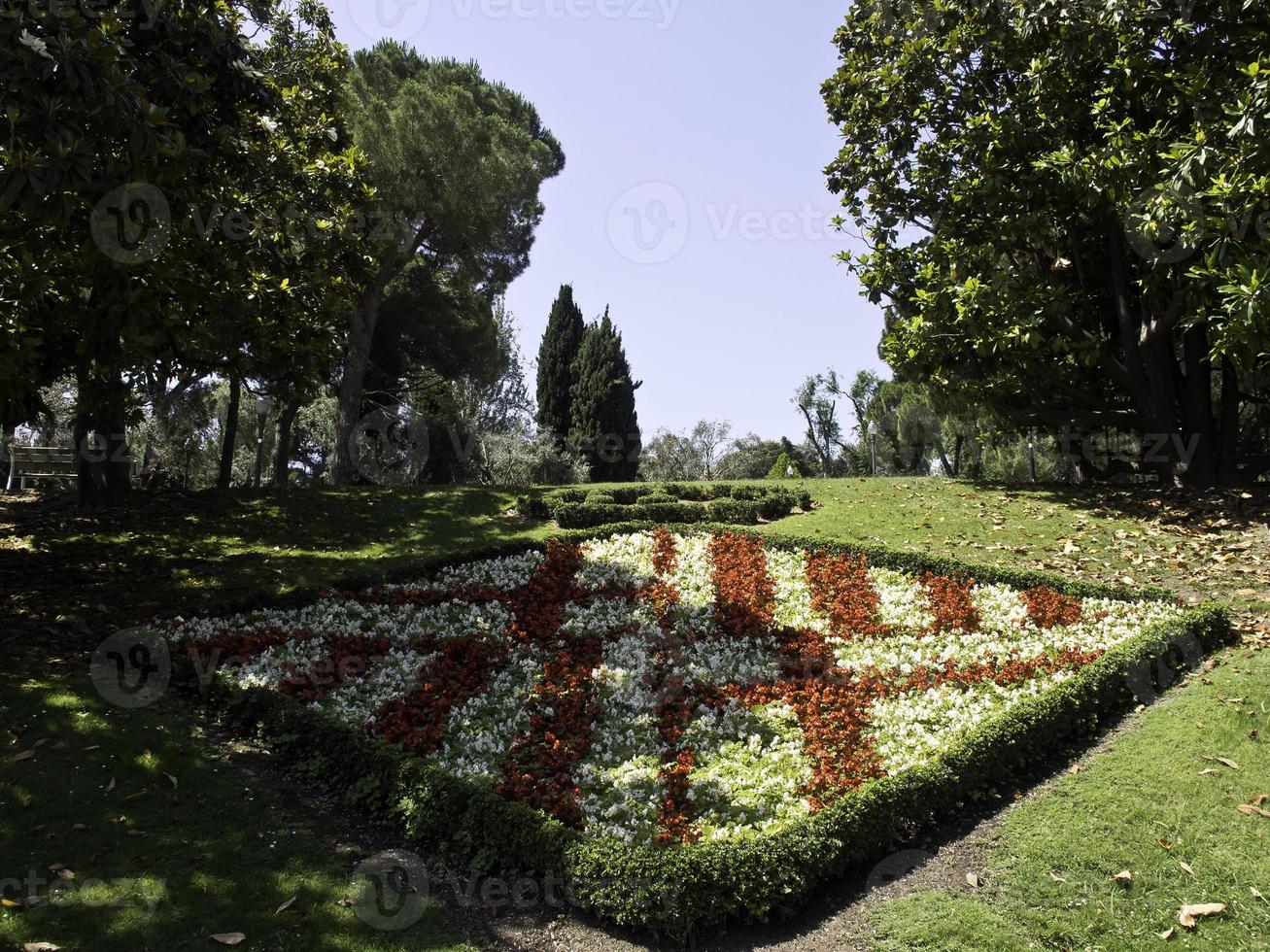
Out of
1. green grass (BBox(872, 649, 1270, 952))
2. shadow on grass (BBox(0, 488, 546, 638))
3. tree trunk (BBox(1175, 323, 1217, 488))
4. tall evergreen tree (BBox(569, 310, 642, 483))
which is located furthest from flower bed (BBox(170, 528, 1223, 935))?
tall evergreen tree (BBox(569, 310, 642, 483))

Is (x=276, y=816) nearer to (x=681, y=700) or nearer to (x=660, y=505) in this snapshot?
(x=681, y=700)

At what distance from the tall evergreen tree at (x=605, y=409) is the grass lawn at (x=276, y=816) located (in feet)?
74.0

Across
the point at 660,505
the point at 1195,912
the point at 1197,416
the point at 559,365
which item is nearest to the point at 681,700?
the point at 1195,912

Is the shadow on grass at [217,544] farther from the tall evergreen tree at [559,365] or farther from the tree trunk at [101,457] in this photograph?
the tall evergreen tree at [559,365]

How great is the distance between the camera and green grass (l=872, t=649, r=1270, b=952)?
4.96 metres

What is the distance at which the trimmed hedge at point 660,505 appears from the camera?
16016mm

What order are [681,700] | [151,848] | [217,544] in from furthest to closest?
[217,544] < [681,700] < [151,848]

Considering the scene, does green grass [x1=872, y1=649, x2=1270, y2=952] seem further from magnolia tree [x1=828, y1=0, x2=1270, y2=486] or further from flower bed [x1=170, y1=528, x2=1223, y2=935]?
magnolia tree [x1=828, y1=0, x2=1270, y2=486]

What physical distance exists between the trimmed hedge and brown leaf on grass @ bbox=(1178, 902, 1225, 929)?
1069 cm

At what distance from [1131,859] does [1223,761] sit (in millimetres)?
1911

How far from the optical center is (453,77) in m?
26.2

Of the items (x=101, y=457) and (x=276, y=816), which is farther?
(x=101, y=457)

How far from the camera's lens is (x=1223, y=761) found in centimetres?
679

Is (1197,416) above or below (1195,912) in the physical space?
above
